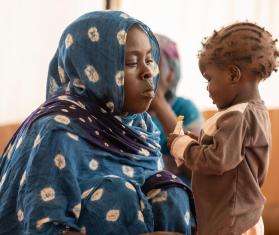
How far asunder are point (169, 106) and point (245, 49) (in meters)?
1.12

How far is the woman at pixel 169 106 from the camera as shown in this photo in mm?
2824

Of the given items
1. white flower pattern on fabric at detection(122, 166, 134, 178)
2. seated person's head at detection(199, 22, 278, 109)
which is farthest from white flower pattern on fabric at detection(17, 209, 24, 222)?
seated person's head at detection(199, 22, 278, 109)

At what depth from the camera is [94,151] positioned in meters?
1.77

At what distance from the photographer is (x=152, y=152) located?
197 centimetres

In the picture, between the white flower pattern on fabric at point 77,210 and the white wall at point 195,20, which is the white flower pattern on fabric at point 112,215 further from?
the white wall at point 195,20

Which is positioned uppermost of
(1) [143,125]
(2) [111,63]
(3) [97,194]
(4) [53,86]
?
(2) [111,63]

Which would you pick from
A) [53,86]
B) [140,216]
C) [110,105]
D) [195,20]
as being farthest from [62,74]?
[195,20]

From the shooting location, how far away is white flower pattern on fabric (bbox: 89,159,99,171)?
175cm

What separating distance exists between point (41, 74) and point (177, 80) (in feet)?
3.76

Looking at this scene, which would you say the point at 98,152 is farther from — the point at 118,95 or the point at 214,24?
the point at 214,24

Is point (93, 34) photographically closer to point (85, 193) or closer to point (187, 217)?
point (85, 193)

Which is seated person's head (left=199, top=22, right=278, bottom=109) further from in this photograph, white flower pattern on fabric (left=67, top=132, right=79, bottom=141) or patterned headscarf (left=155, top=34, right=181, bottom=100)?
patterned headscarf (left=155, top=34, right=181, bottom=100)

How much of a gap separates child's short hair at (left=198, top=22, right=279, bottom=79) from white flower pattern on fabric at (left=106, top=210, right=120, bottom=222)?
544 millimetres

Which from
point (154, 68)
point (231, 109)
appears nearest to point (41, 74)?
point (154, 68)
